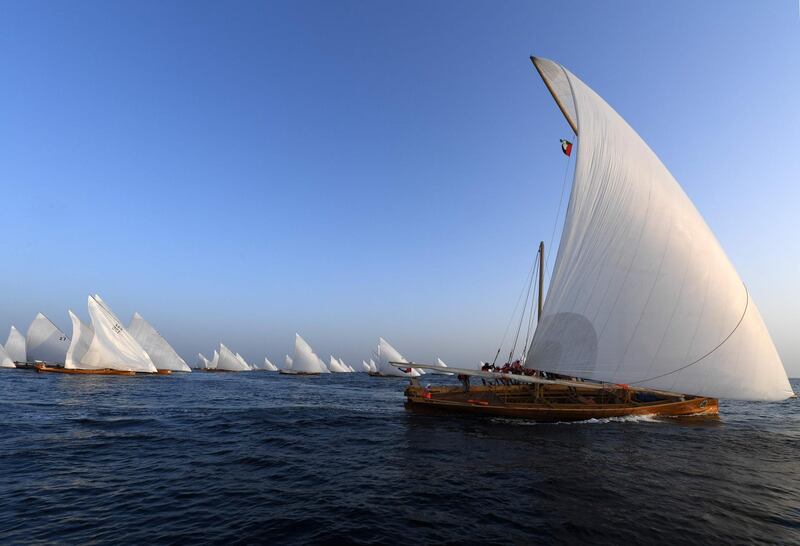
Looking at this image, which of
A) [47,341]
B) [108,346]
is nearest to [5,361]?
[47,341]

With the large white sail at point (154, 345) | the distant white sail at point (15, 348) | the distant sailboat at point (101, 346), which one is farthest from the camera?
the distant white sail at point (15, 348)

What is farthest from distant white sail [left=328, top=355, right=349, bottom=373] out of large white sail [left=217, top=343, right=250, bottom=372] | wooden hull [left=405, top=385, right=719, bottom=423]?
wooden hull [left=405, top=385, right=719, bottom=423]

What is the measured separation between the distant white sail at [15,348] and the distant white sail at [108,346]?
50.6m

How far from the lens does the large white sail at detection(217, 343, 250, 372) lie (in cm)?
13968

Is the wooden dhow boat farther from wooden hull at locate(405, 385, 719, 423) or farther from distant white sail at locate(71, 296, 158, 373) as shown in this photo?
distant white sail at locate(71, 296, 158, 373)

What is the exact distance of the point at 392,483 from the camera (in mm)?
13008

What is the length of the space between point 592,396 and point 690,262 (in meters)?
16.0

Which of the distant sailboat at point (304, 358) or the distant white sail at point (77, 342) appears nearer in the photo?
the distant white sail at point (77, 342)

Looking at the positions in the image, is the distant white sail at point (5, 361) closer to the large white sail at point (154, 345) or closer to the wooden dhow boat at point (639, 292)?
the large white sail at point (154, 345)

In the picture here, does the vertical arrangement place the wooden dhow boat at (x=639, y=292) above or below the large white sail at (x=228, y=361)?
above

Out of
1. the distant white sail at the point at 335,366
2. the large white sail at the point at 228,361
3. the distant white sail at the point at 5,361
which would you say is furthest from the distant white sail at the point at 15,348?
the distant white sail at the point at 335,366

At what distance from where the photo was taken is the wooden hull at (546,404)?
25203 millimetres

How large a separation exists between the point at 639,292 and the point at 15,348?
14175 centimetres

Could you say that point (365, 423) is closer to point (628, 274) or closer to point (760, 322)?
point (628, 274)
